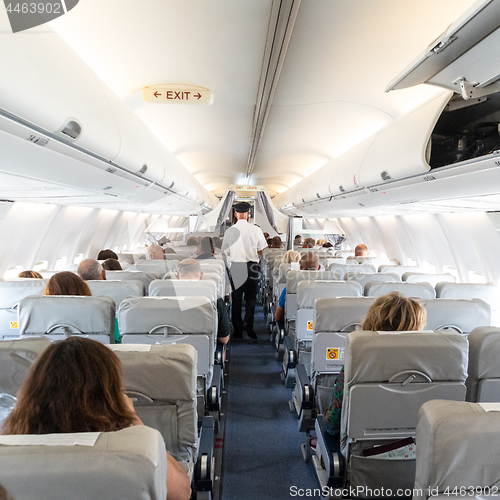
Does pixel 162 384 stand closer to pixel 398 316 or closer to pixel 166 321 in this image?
pixel 166 321

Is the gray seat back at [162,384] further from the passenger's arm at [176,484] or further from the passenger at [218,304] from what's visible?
the passenger at [218,304]

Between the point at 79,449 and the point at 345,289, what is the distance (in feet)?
11.7

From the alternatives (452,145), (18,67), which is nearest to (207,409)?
(18,67)

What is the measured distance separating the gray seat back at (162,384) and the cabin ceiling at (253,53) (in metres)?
2.42

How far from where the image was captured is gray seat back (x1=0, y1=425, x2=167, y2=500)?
0.99 metres

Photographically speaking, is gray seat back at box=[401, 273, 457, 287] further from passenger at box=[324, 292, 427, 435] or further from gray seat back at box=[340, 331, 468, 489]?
gray seat back at box=[340, 331, 468, 489]

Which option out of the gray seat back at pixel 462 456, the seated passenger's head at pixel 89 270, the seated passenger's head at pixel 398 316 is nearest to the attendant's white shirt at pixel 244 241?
the seated passenger's head at pixel 89 270

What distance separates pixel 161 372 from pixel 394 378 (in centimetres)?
126

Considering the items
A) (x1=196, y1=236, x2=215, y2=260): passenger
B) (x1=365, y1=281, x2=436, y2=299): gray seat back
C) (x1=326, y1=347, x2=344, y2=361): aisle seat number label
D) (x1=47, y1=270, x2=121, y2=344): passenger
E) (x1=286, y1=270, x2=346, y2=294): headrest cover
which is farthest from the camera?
(x1=196, y1=236, x2=215, y2=260): passenger

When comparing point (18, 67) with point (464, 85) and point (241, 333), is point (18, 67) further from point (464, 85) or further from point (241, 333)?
point (241, 333)

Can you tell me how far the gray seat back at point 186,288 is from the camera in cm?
392

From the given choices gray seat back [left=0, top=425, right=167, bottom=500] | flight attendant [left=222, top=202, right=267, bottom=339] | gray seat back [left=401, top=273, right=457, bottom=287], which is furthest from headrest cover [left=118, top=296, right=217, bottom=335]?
flight attendant [left=222, top=202, right=267, bottom=339]

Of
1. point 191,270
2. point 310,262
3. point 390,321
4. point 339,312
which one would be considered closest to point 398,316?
point 390,321

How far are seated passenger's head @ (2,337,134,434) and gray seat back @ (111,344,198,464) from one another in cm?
41
